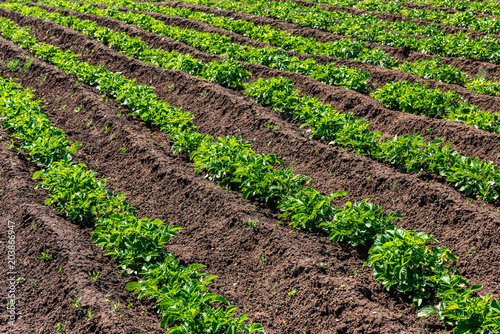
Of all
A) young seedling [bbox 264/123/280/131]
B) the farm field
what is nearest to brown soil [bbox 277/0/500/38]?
the farm field

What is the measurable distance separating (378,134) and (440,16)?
43.3 ft

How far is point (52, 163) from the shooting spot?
6.28 meters

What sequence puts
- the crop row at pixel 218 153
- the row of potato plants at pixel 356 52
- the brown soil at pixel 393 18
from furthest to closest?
1. the brown soil at pixel 393 18
2. the row of potato plants at pixel 356 52
3. the crop row at pixel 218 153

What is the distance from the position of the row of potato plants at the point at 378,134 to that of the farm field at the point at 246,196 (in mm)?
36

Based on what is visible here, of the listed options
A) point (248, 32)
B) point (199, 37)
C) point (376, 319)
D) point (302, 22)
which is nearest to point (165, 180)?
point (376, 319)

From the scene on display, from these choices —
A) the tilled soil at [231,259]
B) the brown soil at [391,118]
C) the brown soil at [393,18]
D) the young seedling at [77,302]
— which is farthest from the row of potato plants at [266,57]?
the young seedling at [77,302]

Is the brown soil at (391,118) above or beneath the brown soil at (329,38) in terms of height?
beneath

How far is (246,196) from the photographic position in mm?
5891

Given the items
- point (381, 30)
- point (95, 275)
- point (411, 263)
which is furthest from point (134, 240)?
point (381, 30)

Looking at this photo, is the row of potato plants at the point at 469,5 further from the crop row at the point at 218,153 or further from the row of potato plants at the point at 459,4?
the crop row at the point at 218,153

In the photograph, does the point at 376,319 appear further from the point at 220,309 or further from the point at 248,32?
the point at 248,32

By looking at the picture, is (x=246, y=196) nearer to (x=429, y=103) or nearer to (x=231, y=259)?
(x=231, y=259)

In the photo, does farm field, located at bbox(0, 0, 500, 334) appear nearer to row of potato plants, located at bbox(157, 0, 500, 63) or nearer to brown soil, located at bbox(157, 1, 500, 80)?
brown soil, located at bbox(157, 1, 500, 80)

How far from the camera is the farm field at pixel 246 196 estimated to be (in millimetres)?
4199
